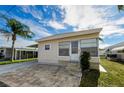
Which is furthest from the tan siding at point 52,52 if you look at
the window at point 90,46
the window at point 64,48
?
the window at point 90,46

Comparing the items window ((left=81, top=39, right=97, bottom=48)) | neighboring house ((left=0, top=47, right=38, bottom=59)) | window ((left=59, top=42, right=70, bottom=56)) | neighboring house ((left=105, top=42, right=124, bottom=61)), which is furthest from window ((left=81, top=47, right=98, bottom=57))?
neighboring house ((left=0, top=47, right=38, bottom=59))

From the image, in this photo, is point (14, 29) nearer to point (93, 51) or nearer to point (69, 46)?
point (69, 46)

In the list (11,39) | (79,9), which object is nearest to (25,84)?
(79,9)

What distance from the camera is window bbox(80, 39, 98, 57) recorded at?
8.82 m

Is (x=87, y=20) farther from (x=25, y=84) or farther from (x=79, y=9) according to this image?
(x=25, y=84)

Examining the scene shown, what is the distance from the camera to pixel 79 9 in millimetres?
10039

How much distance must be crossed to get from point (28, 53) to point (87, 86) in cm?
1797

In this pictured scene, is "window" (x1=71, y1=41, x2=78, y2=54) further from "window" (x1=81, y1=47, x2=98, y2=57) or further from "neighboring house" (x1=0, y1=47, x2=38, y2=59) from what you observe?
"neighboring house" (x1=0, y1=47, x2=38, y2=59)

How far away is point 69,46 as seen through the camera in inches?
408

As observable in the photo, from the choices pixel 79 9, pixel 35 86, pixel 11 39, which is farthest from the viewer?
pixel 11 39

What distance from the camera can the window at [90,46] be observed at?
8.82 metres

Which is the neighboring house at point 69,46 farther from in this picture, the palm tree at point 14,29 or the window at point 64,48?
the palm tree at point 14,29
